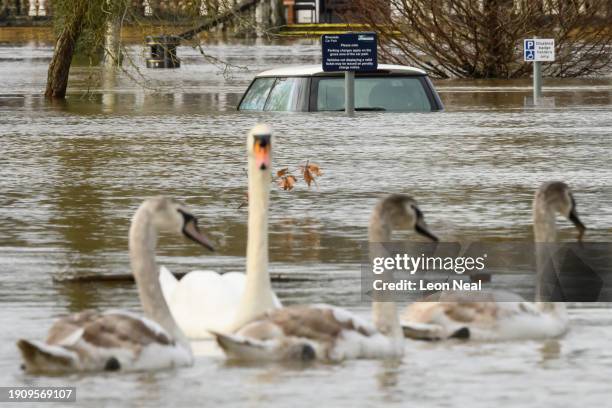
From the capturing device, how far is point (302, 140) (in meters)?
23.7

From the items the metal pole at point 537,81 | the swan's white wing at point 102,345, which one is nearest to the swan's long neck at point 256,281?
the swan's white wing at point 102,345

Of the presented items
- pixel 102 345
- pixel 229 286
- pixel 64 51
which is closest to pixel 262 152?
pixel 229 286

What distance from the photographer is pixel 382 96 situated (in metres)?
29.6

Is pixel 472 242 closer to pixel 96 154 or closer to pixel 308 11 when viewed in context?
pixel 96 154

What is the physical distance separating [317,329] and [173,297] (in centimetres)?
110

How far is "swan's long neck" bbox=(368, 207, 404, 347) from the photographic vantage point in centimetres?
862

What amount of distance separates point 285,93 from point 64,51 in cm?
813

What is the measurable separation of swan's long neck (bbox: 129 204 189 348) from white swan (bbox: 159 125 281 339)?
1.48ft

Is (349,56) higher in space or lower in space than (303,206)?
higher

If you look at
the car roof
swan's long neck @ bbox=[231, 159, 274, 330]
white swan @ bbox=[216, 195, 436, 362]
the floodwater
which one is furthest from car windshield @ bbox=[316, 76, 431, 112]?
white swan @ bbox=[216, 195, 436, 362]

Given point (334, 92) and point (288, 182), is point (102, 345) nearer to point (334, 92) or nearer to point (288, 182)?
point (288, 182)

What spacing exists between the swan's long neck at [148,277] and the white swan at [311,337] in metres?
0.22

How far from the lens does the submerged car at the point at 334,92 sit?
28.0 m

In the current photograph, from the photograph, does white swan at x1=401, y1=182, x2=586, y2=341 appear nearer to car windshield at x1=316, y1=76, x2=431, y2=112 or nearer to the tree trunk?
car windshield at x1=316, y1=76, x2=431, y2=112
